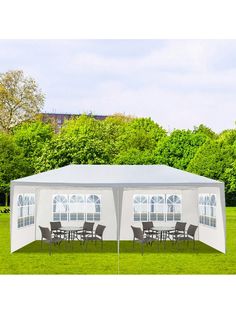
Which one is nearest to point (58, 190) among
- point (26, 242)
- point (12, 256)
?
point (26, 242)

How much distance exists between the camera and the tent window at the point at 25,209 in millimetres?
16969

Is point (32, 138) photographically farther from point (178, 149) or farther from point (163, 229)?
point (163, 229)

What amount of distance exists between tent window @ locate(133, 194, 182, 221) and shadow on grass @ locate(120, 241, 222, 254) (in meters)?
0.84

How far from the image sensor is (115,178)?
15.4 m

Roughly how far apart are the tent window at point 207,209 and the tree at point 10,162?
1613 centimetres

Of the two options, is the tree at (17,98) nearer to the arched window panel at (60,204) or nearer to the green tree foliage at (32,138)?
the green tree foliage at (32,138)

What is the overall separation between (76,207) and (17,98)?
20.5 meters

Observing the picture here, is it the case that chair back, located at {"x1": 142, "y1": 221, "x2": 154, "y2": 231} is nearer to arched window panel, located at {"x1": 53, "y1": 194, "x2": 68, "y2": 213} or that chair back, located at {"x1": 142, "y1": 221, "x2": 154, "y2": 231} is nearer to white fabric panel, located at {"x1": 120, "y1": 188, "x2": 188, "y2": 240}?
white fabric panel, located at {"x1": 120, "y1": 188, "x2": 188, "y2": 240}

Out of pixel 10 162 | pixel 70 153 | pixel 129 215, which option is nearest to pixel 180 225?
pixel 129 215

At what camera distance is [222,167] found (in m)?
38.0

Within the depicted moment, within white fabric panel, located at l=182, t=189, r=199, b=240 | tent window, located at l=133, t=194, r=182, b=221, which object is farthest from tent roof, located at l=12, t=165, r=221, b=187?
white fabric panel, located at l=182, t=189, r=199, b=240

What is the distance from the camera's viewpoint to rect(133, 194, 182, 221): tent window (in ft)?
63.3

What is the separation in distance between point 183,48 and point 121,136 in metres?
7.77

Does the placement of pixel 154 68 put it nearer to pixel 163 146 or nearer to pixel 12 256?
pixel 163 146
